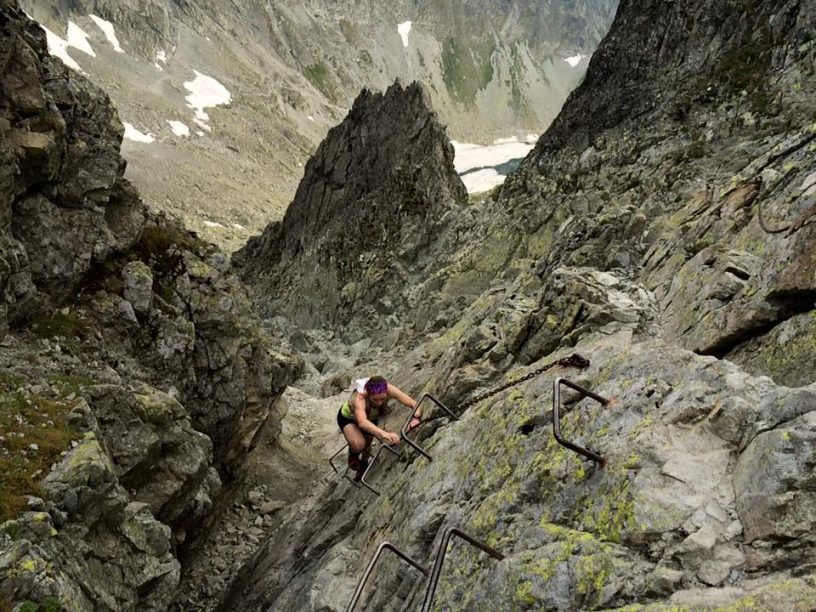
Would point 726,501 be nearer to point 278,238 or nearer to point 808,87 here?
point 808,87

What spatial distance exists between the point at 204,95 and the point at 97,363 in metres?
143

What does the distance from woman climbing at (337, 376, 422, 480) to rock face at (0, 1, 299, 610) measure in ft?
15.0

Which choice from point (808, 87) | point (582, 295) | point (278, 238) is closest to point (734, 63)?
point (808, 87)

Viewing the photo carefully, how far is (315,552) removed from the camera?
1390cm

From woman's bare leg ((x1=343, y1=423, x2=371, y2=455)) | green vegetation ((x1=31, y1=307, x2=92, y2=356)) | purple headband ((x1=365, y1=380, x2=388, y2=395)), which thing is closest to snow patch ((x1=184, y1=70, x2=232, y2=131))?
green vegetation ((x1=31, y1=307, x2=92, y2=356))

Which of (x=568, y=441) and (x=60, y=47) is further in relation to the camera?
(x=60, y=47)

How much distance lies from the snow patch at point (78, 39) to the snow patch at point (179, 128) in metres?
24.0

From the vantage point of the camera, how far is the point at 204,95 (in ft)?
461

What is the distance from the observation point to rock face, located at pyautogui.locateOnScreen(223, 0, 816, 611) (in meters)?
5.38

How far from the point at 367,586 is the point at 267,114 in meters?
155

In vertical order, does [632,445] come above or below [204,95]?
below

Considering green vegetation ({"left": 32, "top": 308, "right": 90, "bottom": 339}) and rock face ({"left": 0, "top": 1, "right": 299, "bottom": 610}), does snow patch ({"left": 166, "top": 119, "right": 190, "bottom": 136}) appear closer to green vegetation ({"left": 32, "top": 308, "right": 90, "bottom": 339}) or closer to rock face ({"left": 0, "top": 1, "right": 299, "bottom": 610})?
rock face ({"left": 0, "top": 1, "right": 299, "bottom": 610})

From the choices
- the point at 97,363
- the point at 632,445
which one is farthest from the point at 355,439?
the point at 632,445

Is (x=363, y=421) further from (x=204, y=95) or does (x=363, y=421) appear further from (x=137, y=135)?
(x=204, y=95)
